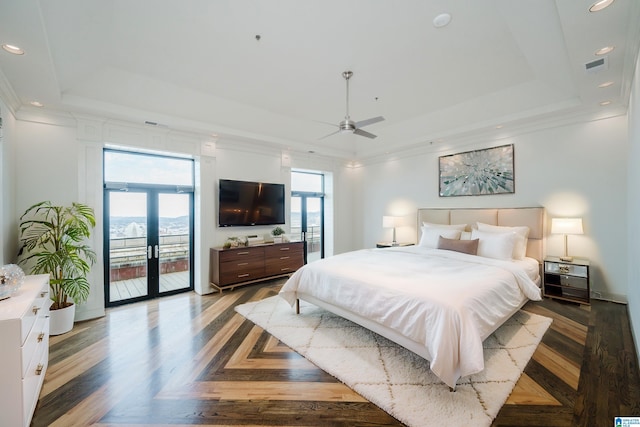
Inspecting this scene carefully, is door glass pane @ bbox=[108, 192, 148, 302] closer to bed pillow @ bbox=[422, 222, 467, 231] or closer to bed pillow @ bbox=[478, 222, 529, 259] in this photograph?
bed pillow @ bbox=[422, 222, 467, 231]

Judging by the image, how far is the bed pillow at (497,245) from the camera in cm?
367

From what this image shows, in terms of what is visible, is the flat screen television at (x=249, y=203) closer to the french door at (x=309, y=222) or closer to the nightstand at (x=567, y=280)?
the french door at (x=309, y=222)

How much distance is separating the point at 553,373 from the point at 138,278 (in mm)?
5313

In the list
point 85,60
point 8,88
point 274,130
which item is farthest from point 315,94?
point 8,88

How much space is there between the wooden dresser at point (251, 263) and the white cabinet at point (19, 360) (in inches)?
99.6

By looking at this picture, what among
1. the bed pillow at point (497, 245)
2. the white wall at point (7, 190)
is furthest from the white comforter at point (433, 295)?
the white wall at point (7, 190)

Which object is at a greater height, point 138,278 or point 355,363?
point 138,278

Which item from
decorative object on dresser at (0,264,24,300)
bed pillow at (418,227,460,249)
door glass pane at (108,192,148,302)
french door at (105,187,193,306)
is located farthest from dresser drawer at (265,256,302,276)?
decorative object on dresser at (0,264,24,300)

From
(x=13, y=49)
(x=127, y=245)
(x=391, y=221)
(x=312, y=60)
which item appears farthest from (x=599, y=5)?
(x=127, y=245)

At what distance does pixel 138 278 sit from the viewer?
4.22 meters

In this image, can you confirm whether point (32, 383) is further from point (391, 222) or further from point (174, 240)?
point (391, 222)

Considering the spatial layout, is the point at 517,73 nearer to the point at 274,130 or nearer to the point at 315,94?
the point at 315,94

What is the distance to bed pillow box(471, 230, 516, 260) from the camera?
367 centimetres

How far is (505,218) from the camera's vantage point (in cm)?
431
